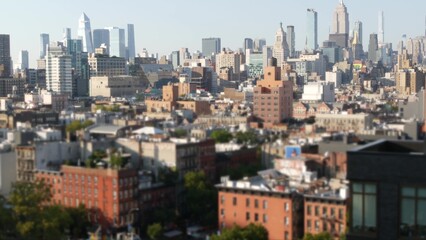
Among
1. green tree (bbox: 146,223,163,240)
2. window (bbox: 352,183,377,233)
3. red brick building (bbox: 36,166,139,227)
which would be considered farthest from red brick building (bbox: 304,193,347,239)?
window (bbox: 352,183,377,233)

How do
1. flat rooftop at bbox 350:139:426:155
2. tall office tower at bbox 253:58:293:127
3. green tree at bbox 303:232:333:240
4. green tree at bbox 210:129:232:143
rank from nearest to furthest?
1. flat rooftop at bbox 350:139:426:155
2. green tree at bbox 303:232:333:240
3. green tree at bbox 210:129:232:143
4. tall office tower at bbox 253:58:293:127

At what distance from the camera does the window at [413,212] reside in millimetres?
15305

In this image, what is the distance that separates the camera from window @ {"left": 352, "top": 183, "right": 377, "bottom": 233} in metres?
15.6

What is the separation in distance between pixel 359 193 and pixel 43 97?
161 m

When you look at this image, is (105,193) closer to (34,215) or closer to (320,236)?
(34,215)

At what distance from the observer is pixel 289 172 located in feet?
199

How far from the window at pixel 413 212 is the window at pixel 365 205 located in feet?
1.93

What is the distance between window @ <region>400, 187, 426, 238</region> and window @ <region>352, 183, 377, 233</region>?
0.59 m

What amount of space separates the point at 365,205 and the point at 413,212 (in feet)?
3.19

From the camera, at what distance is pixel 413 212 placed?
50.4ft

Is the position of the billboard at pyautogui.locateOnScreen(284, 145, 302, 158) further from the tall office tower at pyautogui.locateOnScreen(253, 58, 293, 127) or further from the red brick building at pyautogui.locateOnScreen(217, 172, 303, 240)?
the tall office tower at pyautogui.locateOnScreen(253, 58, 293, 127)

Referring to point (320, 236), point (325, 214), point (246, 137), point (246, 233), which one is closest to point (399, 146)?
point (320, 236)

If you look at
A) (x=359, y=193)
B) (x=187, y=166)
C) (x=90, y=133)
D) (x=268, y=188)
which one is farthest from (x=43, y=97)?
(x=359, y=193)

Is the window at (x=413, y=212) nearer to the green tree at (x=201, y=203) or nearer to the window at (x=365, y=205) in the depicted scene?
the window at (x=365, y=205)
